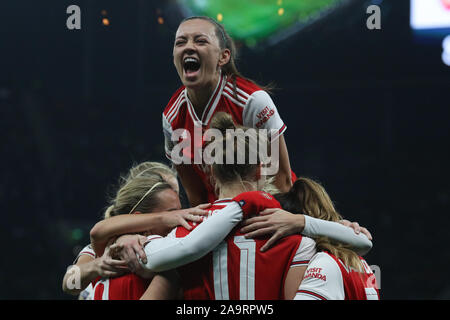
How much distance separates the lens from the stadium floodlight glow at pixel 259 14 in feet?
23.5

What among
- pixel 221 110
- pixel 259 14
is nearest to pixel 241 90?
pixel 221 110

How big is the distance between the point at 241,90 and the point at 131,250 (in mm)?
1086

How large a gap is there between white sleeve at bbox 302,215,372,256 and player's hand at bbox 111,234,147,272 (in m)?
0.52

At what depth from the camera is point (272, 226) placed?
62.7 inches

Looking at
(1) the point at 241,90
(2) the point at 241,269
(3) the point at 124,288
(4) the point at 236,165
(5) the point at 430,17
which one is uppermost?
(5) the point at 430,17

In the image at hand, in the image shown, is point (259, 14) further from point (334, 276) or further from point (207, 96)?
point (334, 276)

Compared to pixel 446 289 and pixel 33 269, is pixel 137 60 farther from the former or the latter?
pixel 446 289

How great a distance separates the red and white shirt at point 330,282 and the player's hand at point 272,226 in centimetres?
11

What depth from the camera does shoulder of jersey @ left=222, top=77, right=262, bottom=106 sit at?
8.04 feet

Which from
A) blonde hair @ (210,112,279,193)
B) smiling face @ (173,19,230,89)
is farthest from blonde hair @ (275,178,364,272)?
smiling face @ (173,19,230,89)

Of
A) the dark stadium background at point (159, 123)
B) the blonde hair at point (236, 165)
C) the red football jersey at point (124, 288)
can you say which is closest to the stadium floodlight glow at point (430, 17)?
the dark stadium background at point (159, 123)

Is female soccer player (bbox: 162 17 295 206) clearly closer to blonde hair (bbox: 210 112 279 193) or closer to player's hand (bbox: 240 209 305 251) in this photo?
blonde hair (bbox: 210 112 279 193)
